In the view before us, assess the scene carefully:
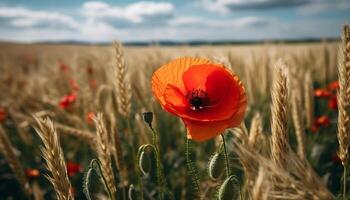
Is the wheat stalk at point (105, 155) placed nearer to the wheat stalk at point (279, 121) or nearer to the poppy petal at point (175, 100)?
the poppy petal at point (175, 100)

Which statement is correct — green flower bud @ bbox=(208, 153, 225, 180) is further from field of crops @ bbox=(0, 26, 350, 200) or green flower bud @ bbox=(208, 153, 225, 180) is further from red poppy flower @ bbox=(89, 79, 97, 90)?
red poppy flower @ bbox=(89, 79, 97, 90)

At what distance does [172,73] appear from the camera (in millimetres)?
1173

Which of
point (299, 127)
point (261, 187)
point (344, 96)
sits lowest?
point (299, 127)

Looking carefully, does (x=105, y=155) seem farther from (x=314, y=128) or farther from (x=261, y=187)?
(x=314, y=128)

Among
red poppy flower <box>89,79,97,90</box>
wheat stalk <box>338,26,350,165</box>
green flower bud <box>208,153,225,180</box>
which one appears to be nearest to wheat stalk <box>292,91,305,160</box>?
wheat stalk <box>338,26,350,165</box>

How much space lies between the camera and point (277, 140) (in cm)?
97

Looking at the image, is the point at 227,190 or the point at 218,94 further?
the point at 218,94

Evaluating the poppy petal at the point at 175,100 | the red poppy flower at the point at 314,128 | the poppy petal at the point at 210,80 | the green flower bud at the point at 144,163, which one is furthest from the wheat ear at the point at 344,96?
the red poppy flower at the point at 314,128

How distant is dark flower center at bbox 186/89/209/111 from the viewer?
125cm

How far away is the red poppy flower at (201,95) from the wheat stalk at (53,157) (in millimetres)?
282

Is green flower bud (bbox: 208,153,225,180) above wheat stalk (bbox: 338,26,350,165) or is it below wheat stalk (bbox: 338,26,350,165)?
below

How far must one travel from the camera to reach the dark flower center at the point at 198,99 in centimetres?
125

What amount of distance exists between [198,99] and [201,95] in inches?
1.6

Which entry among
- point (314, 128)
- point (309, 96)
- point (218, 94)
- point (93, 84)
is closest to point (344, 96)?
point (218, 94)
